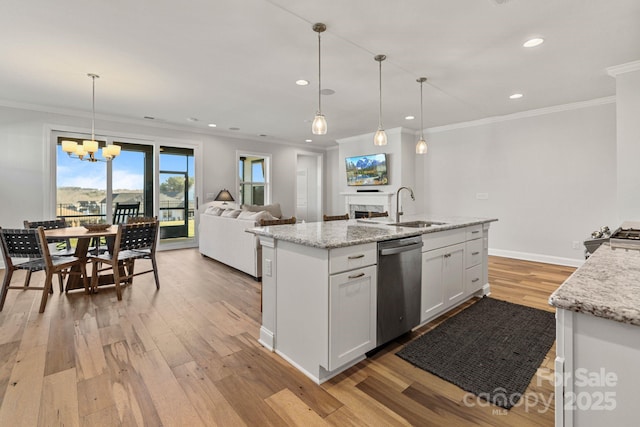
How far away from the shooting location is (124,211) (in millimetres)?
5887

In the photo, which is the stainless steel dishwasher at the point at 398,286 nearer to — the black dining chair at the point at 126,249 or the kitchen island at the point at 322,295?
the kitchen island at the point at 322,295

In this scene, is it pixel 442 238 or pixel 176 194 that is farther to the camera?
pixel 176 194

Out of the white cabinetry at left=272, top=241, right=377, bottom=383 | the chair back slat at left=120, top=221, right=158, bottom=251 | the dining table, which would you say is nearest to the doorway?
the chair back slat at left=120, top=221, right=158, bottom=251

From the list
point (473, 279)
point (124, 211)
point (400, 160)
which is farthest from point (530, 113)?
point (124, 211)

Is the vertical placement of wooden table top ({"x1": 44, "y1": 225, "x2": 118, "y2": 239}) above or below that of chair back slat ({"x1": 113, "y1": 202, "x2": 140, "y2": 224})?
below

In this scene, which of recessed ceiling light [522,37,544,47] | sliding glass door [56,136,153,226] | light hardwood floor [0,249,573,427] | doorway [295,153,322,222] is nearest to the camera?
light hardwood floor [0,249,573,427]

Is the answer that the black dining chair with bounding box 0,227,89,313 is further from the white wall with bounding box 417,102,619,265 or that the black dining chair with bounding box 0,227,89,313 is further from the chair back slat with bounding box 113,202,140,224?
the white wall with bounding box 417,102,619,265

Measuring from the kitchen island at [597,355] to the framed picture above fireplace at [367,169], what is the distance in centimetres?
605

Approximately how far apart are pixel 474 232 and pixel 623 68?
2.58m

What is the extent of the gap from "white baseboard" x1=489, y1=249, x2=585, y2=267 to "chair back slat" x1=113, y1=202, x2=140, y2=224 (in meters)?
7.16

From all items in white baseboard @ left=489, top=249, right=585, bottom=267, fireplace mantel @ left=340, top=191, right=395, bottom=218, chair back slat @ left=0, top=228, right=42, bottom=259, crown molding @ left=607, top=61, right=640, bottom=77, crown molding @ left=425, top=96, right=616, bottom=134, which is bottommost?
white baseboard @ left=489, top=249, right=585, bottom=267

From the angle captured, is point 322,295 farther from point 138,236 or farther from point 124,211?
point 124,211

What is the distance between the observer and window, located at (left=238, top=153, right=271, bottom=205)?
25.4 ft

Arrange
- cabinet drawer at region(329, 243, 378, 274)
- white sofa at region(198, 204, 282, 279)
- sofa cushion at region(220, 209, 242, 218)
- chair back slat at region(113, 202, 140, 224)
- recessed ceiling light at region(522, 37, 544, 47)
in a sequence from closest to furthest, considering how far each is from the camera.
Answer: cabinet drawer at region(329, 243, 378, 274), recessed ceiling light at region(522, 37, 544, 47), white sofa at region(198, 204, 282, 279), sofa cushion at region(220, 209, 242, 218), chair back slat at region(113, 202, 140, 224)
